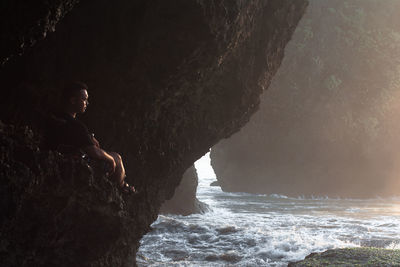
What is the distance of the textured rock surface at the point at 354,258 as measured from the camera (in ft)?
20.8

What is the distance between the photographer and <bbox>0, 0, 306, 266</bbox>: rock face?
13.3 ft

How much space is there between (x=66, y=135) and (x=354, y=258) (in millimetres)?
5123

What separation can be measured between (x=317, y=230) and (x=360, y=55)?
21398 mm

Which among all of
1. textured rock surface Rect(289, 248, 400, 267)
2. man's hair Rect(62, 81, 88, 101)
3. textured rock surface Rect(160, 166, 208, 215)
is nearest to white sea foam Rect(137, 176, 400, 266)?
textured rock surface Rect(289, 248, 400, 267)

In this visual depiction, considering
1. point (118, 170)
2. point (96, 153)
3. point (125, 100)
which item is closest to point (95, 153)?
point (96, 153)

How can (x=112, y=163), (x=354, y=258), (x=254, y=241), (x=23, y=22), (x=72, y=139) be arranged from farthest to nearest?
1. (x=254, y=241)
2. (x=354, y=258)
3. (x=112, y=163)
4. (x=72, y=139)
5. (x=23, y=22)

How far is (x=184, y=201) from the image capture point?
1920 centimetres

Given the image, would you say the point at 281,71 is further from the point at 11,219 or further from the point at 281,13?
the point at 11,219

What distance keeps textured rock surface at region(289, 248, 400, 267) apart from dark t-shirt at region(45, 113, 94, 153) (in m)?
4.19

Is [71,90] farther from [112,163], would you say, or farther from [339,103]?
[339,103]

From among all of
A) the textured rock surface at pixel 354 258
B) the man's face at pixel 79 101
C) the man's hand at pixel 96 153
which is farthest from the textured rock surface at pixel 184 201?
the man's hand at pixel 96 153

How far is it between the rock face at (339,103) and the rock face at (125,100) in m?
A: 21.8

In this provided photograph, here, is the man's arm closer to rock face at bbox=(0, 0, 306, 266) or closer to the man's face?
rock face at bbox=(0, 0, 306, 266)

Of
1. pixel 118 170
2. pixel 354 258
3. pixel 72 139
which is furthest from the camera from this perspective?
pixel 354 258
